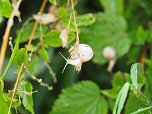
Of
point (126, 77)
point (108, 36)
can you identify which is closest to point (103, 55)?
point (108, 36)

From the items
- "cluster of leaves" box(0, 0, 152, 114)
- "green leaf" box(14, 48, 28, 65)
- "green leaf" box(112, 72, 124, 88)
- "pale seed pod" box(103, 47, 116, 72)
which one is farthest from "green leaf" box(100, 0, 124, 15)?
"green leaf" box(14, 48, 28, 65)

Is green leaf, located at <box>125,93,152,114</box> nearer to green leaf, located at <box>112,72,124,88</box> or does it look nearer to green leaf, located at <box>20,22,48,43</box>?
green leaf, located at <box>112,72,124,88</box>

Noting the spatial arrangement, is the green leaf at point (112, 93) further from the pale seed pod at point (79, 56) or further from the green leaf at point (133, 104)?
the pale seed pod at point (79, 56)

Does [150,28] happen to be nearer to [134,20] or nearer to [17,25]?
[134,20]

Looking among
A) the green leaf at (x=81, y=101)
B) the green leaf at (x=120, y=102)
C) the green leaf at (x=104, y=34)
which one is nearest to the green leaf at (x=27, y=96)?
the green leaf at (x=120, y=102)

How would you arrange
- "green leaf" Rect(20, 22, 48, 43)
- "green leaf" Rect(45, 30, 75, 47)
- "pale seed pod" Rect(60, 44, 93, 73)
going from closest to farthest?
1. "pale seed pod" Rect(60, 44, 93, 73)
2. "green leaf" Rect(45, 30, 75, 47)
3. "green leaf" Rect(20, 22, 48, 43)

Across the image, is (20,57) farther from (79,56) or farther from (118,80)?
(118,80)

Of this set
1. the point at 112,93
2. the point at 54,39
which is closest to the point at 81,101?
the point at 112,93
